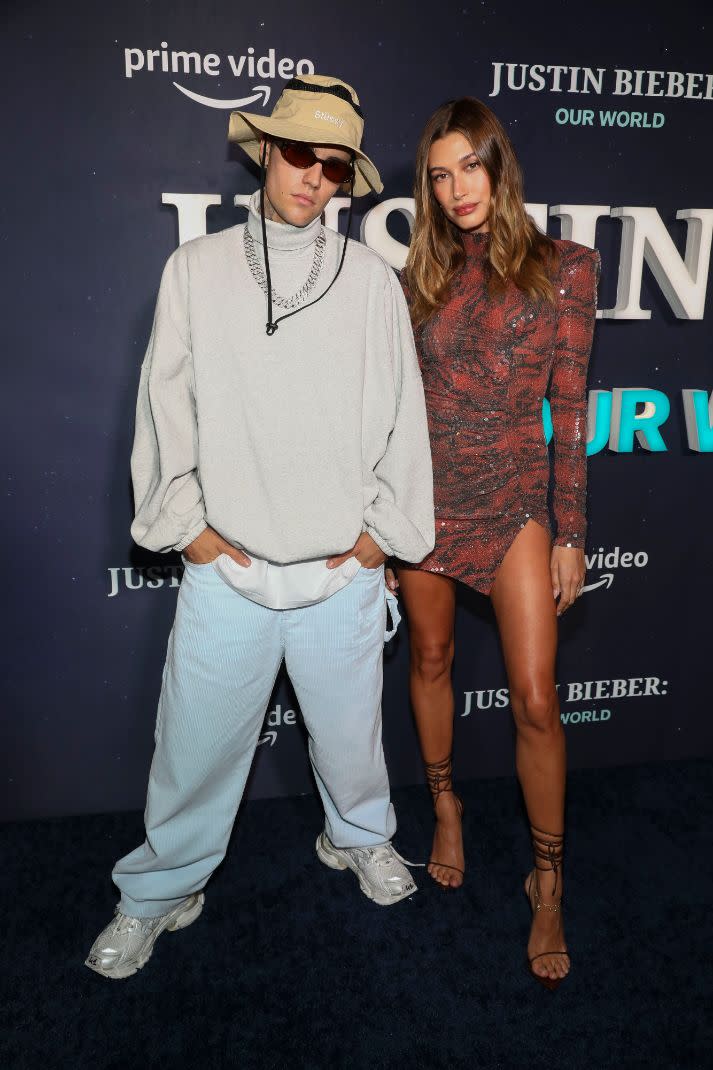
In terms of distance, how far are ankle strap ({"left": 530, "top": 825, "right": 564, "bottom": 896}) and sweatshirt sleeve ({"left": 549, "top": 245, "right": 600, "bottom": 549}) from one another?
2.50 ft

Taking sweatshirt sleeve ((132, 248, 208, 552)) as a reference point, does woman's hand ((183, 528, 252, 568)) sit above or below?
below

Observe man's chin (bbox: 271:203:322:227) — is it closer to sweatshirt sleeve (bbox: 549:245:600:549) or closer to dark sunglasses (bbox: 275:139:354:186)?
dark sunglasses (bbox: 275:139:354:186)

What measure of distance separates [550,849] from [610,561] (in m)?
1.10

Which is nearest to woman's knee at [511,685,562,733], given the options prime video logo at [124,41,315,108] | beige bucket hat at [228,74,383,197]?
beige bucket hat at [228,74,383,197]

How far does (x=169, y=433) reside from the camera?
1934mm

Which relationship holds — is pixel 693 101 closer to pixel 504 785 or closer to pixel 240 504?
pixel 240 504

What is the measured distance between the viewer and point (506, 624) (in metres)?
2.19

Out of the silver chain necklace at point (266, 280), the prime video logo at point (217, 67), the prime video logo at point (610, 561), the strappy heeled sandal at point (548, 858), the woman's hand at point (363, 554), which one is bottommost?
the strappy heeled sandal at point (548, 858)

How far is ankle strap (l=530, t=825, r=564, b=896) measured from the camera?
2215 mm

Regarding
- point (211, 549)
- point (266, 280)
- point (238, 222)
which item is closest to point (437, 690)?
point (211, 549)

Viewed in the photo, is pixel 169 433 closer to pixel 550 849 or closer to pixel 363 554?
pixel 363 554

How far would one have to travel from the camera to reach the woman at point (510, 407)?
6.80 ft

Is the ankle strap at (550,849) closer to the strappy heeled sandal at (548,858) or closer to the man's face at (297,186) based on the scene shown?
the strappy heeled sandal at (548,858)

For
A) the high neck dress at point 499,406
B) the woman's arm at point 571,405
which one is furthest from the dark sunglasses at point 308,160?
the woman's arm at point 571,405
